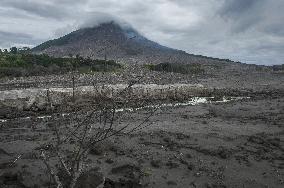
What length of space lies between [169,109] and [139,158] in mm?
13848

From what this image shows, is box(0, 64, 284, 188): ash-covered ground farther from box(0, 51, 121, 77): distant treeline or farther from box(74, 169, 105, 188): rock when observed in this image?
box(0, 51, 121, 77): distant treeline

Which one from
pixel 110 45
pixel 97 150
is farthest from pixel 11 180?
pixel 110 45

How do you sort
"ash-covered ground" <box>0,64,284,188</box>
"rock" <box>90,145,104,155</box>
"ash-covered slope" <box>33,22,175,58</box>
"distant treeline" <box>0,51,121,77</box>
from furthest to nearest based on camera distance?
"distant treeline" <box>0,51,121,77</box> → "rock" <box>90,145,104,155</box> → "ash-covered ground" <box>0,64,284,188</box> → "ash-covered slope" <box>33,22,175,58</box>

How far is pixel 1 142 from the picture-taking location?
18.4 metres

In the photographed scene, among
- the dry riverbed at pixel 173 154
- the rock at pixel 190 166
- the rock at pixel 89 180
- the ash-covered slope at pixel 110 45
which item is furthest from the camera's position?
the rock at pixel 190 166

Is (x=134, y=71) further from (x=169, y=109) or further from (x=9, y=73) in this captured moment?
(x=9, y=73)

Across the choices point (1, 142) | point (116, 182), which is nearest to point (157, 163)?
point (116, 182)

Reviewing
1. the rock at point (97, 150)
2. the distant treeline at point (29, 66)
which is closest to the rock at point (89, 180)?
the rock at point (97, 150)

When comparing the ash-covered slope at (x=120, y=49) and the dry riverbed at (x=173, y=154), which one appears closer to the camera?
the ash-covered slope at (x=120, y=49)

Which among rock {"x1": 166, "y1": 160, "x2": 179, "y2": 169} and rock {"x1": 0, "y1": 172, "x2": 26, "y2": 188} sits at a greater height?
rock {"x1": 166, "y1": 160, "x2": 179, "y2": 169}

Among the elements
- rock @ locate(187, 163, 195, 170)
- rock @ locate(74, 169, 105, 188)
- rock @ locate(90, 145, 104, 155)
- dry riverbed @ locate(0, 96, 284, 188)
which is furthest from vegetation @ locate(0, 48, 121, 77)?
rock @ locate(74, 169, 105, 188)

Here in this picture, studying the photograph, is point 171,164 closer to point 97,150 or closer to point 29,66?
point 97,150

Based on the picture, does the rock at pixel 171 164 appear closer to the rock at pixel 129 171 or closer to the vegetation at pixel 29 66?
the rock at pixel 129 171

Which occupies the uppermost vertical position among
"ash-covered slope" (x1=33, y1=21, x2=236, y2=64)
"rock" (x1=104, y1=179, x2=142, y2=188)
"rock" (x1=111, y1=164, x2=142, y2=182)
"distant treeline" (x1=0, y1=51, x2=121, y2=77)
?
"ash-covered slope" (x1=33, y1=21, x2=236, y2=64)
